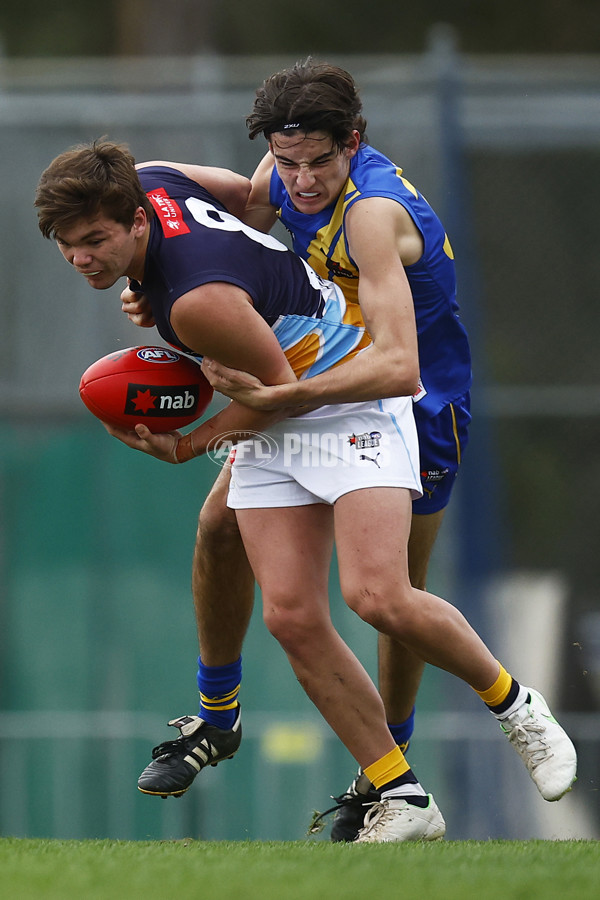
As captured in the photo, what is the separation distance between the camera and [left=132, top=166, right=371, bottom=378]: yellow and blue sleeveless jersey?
331 cm

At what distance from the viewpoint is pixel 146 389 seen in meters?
3.54

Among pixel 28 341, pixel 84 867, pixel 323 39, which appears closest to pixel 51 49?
pixel 323 39

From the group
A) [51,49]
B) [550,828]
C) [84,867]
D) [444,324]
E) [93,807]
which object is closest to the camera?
[84,867]

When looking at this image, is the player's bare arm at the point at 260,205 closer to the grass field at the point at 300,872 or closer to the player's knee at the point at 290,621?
the player's knee at the point at 290,621

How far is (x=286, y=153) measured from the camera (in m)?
3.52

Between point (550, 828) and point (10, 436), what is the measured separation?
3.52 metres

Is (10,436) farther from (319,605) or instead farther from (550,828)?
(319,605)

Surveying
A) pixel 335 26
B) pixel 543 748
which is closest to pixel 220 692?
pixel 543 748

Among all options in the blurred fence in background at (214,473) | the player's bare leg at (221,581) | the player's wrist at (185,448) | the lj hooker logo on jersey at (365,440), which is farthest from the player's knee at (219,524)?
the blurred fence in background at (214,473)

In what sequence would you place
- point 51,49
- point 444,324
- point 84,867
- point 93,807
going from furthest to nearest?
point 51,49 → point 93,807 → point 444,324 → point 84,867

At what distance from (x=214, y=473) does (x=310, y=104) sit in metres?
4.12

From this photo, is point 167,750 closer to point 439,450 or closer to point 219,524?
point 219,524

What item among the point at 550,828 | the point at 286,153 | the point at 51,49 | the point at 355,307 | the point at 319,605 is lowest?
the point at 550,828

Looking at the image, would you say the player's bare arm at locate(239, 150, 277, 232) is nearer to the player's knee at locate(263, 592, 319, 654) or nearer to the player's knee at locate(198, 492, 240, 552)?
the player's knee at locate(198, 492, 240, 552)
